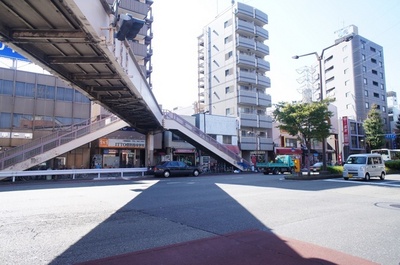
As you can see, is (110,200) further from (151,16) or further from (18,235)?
(151,16)

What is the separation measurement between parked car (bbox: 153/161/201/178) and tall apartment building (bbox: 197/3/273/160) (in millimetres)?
17812

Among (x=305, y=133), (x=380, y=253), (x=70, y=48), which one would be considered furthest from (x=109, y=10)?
(x=305, y=133)

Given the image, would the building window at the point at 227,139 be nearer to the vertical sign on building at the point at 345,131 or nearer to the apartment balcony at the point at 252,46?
the apartment balcony at the point at 252,46

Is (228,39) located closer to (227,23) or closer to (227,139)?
(227,23)

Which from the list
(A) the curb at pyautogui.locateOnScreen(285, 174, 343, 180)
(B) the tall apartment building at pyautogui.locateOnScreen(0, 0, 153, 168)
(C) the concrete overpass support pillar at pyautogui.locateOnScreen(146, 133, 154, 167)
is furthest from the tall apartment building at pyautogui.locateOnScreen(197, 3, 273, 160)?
Answer: (A) the curb at pyautogui.locateOnScreen(285, 174, 343, 180)

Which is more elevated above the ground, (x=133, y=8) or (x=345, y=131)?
(x=133, y=8)

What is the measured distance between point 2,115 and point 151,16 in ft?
84.1

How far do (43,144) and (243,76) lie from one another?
108ft

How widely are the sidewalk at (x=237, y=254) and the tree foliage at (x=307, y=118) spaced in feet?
55.4

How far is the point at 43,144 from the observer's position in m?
22.4

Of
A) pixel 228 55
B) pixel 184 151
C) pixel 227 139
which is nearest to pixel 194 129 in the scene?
pixel 184 151

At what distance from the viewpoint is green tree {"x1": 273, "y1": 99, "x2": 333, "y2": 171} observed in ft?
68.6

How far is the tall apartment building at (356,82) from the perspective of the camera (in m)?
59.2

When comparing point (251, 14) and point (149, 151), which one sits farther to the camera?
point (251, 14)
